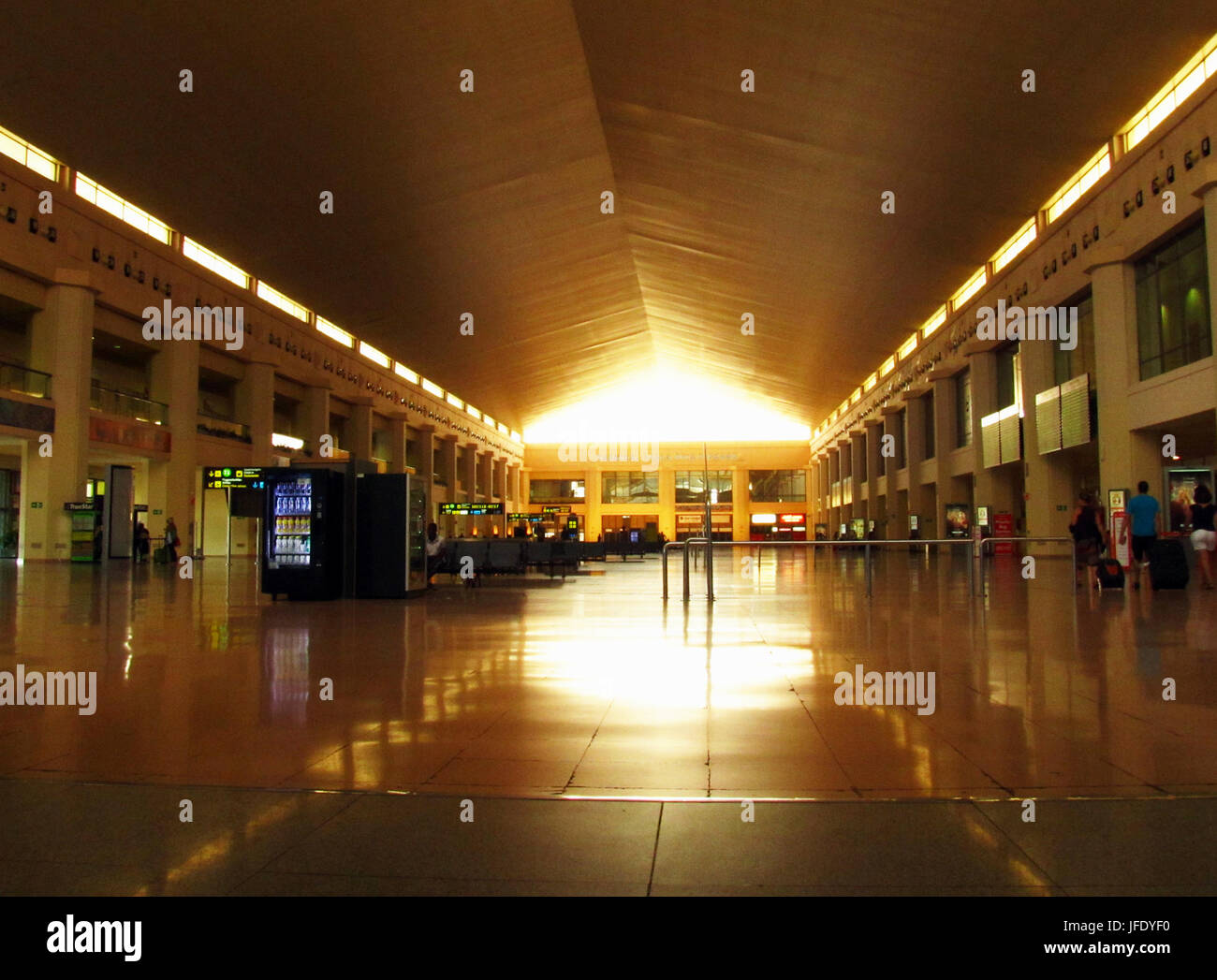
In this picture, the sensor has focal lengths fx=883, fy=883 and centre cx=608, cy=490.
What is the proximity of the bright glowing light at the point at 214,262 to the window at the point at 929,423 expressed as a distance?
24894mm

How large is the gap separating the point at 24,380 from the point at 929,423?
2979 cm

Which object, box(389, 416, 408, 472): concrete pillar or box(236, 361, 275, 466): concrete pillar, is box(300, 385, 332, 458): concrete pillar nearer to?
box(236, 361, 275, 466): concrete pillar

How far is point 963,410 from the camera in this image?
100 feet

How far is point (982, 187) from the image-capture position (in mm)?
19688

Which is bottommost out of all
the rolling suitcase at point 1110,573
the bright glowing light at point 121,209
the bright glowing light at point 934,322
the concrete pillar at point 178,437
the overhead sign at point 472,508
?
the rolling suitcase at point 1110,573

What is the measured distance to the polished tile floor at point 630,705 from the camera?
320 cm

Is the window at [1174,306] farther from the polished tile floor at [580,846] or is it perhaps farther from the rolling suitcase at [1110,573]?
the polished tile floor at [580,846]

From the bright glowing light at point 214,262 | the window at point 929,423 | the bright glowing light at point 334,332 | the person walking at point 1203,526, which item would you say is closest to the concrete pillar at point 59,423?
the bright glowing light at point 214,262

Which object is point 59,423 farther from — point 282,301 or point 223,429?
point 282,301

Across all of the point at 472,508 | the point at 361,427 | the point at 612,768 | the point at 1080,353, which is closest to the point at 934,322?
the point at 1080,353

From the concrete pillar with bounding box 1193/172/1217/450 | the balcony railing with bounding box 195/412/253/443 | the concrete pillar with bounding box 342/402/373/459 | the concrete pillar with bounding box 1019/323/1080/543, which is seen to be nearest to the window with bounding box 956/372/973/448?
the concrete pillar with bounding box 1019/323/1080/543
